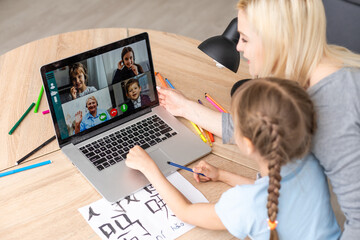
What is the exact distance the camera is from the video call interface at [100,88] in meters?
1.15

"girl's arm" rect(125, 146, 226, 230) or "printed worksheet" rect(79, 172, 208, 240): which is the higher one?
"girl's arm" rect(125, 146, 226, 230)

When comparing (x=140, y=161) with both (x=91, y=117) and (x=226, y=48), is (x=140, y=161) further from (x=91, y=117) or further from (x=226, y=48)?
(x=226, y=48)

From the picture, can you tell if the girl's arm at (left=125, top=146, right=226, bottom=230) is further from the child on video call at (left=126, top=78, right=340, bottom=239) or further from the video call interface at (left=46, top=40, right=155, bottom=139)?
the video call interface at (left=46, top=40, right=155, bottom=139)

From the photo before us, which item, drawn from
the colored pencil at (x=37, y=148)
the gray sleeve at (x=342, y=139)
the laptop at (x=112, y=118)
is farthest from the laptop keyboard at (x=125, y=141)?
the gray sleeve at (x=342, y=139)

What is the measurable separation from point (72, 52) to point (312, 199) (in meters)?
0.99

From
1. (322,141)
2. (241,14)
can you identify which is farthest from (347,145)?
(241,14)

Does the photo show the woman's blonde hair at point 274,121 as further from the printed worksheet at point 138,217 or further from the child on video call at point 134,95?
the child on video call at point 134,95

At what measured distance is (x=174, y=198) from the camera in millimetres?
1053

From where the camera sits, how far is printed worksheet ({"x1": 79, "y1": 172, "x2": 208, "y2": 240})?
101 centimetres

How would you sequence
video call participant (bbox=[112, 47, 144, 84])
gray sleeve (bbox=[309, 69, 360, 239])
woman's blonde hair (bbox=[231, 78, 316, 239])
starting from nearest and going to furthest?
woman's blonde hair (bbox=[231, 78, 316, 239]), gray sleeve (bbox=[309, 69, 360, 239]), video call participant (bbox=[112, 47, 144, 84])

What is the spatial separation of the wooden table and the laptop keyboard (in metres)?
0.07

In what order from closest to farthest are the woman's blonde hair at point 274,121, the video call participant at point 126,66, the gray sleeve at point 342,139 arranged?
the woman's blonde hair at point 274,121 < the gray sleeve at point 342,139 < the video call participant at point 126,66

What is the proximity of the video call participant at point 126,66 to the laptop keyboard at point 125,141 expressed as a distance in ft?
0.46

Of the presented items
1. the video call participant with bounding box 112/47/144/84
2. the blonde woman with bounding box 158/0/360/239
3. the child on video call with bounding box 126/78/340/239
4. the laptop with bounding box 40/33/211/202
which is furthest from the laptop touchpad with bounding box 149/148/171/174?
the blonde woman with bounding box 158/0/360/239
